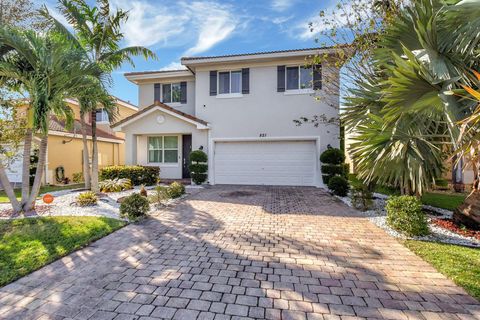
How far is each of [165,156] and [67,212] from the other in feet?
26.5

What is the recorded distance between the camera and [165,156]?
50.1 feet

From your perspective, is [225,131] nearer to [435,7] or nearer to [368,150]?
[368,150]

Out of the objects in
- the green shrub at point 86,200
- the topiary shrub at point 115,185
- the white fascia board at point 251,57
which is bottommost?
the green shrub at point 86,200

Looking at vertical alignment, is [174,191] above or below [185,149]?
below

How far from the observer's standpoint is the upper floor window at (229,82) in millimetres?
13836

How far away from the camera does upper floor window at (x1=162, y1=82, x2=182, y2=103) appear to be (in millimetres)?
15383

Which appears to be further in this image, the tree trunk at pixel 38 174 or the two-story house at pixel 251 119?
the two-story house at pixel 251 119

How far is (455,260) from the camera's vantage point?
13.6ft

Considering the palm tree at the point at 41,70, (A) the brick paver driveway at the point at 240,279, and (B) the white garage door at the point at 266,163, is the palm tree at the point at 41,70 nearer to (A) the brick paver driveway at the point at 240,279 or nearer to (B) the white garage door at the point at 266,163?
(A) the brick paver driveway at the point at 240,279

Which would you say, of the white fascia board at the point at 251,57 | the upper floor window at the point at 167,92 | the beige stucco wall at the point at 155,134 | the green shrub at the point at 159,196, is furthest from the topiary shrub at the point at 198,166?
the white fascia board at the point at 251,57

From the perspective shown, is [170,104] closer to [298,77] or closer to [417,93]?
[298,77]

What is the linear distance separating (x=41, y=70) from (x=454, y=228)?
37.0 ft

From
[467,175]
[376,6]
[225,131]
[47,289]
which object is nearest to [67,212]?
[47,289]

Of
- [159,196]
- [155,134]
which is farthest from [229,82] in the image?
[159,196]
